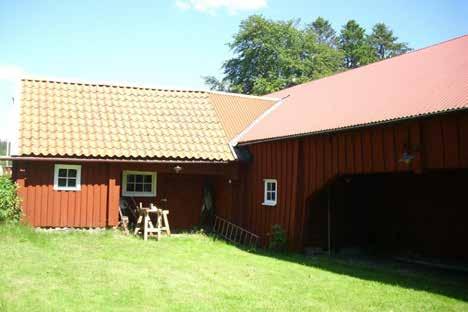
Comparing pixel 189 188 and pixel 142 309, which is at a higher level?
pixel 189 188

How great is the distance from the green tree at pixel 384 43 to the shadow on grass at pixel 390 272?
39113mm

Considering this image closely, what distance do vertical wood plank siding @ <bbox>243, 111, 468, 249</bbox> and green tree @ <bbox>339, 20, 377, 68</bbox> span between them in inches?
1296

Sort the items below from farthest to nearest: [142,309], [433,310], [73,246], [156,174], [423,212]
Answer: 1. [156,174]
2. [423,212]
3. [73,246]
4. [433,310]
5. [142,309]

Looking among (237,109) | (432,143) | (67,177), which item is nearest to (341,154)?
(432,143)

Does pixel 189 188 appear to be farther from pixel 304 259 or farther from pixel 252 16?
pixel 252 16

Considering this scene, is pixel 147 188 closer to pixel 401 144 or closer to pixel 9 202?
pixel 9 202

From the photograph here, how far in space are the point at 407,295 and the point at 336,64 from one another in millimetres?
37710

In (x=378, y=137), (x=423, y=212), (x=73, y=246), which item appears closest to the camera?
(x=378, y=137)

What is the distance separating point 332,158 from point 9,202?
9358mm

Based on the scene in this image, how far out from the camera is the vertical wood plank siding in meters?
10.2

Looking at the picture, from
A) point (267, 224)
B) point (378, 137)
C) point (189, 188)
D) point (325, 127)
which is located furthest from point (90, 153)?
point (378, 137)

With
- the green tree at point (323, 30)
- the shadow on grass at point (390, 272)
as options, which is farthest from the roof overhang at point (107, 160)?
the green tree at point (323, 30)

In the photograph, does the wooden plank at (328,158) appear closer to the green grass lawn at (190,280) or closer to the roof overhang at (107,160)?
the green grass lawn at (190,280)

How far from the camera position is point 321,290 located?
9.34 metres
